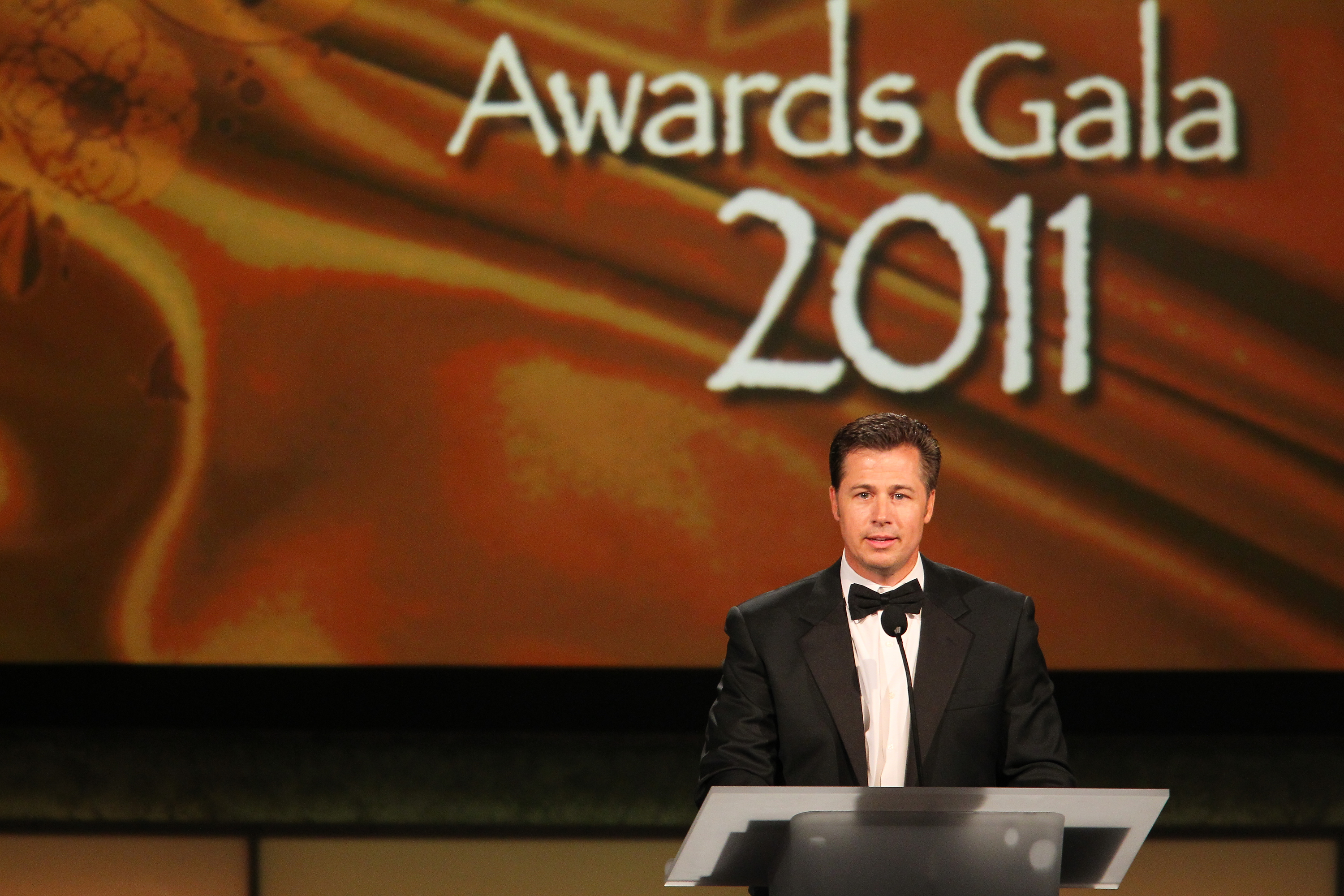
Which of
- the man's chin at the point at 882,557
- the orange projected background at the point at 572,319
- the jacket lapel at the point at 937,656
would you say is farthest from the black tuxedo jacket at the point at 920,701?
the orange projected background at the point at 572,319

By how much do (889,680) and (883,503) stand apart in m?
0.30

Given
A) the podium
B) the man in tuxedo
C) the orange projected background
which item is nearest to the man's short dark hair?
the man in tuxedo

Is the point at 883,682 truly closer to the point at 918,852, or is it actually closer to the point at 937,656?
the point at 937,656

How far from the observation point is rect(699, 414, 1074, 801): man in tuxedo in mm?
2031

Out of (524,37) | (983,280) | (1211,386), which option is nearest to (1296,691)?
(1211,386)

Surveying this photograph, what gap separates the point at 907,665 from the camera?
1989mm

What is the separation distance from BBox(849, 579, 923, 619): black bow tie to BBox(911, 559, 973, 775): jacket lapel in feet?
0.10

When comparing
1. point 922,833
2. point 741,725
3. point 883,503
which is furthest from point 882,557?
point 922,833

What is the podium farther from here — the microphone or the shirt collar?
the shirt collar

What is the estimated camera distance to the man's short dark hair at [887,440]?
6.72ft

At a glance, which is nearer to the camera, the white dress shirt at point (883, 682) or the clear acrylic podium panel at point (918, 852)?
the clear acrylic podium panel at point (918, 852)

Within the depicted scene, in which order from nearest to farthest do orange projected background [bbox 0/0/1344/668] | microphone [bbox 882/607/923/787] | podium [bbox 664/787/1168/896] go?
podium [bbox 664/787/1168/896] → microphone [bbox 882/607/923/787] → orange projected background [bbox 0/0/1344/668]

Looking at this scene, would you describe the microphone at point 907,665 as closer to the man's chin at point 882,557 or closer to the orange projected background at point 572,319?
the man's chin at point 882,557

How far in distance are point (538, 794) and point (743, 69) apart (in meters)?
2.07
